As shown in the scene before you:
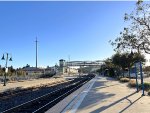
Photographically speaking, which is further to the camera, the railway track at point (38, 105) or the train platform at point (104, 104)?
the railway track at point (38, 105)

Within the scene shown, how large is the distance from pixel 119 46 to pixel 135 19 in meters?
7.64

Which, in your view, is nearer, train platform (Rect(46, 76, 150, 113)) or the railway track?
train platform (Rect(46, 76, 150, 113))

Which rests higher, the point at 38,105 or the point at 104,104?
the point at 104,104

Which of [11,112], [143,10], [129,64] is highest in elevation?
[143,10]

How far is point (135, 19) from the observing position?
30438mm

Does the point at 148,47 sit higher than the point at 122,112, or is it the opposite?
the point at 148,47

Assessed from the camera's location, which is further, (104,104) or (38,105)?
(38,105)

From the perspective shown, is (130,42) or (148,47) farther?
(130,42)

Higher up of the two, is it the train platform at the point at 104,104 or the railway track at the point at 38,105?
the train platform at the point at 104,104

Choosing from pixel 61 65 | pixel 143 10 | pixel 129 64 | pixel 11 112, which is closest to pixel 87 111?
pixel 11 112

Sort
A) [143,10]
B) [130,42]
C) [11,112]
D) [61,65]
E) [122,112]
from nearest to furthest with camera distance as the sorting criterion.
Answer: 1. [122,112]
2. [11,112]
3. [143,10]
4. [130,42]
5. [61,65]

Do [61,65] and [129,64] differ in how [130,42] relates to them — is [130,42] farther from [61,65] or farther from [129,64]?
[61,65]

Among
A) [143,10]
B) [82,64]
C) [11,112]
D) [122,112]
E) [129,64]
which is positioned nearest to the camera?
[122,112]

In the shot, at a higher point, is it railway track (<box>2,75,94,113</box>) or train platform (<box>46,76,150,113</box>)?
train platform (<box>46,76,150,113</box>)
